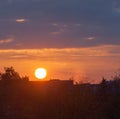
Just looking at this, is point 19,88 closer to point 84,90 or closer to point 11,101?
point 11,101

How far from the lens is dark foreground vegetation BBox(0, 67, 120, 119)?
107 ft

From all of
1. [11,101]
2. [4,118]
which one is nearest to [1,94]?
[11,101]

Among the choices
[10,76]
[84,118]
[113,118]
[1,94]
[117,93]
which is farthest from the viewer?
[10,76]

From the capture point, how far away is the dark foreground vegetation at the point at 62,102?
3256cm

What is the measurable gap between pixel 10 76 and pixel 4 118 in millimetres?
10804

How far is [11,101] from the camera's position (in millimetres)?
40750

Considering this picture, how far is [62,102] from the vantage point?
33219mm

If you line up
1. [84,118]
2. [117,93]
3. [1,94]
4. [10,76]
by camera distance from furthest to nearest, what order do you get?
1. [10,76]
2. [1,94]
3. [117,93]
4. [84,118]

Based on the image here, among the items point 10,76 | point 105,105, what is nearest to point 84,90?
point 105,105

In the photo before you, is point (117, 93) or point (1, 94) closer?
point (117, 93)

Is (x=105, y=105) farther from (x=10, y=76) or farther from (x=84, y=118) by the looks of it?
(x=10, y=76)

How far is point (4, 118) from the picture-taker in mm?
36344

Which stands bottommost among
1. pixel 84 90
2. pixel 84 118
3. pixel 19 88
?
pixel 84 118

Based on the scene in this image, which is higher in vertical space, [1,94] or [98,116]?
[1,94]
